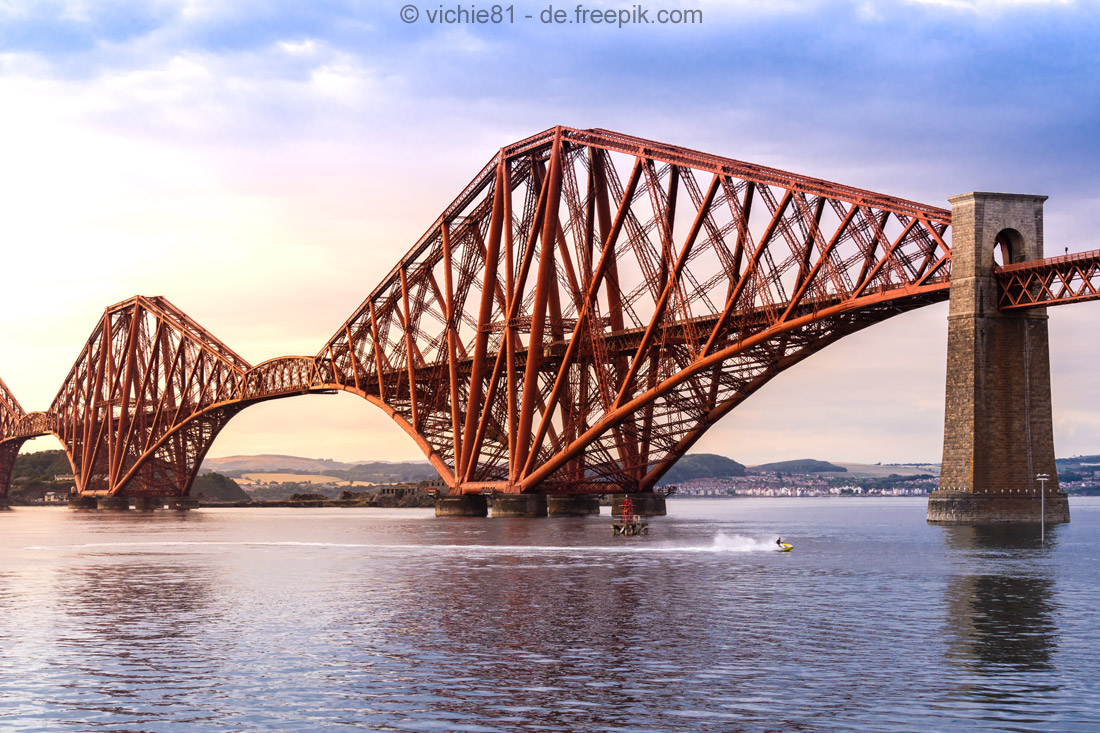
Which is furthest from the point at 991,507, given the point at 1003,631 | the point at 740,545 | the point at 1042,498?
the point at 1003,631

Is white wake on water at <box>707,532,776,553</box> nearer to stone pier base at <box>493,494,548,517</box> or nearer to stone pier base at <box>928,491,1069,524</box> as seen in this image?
stone pier base at <box>928,491,1069,524</box>

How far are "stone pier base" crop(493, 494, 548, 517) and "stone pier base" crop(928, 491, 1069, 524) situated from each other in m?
39.4

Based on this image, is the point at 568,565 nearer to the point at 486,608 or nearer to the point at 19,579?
the point at 486,608

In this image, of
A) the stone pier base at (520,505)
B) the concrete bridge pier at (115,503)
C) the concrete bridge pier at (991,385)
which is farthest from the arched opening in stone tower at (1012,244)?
the concrete bridge pier at (115,503)

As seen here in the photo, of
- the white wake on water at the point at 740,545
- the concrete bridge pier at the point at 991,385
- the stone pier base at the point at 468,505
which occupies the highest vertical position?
the concrete bridge pier at the point at 991,385

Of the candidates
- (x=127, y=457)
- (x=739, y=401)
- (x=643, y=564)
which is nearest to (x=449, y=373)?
(x=739, y=401)

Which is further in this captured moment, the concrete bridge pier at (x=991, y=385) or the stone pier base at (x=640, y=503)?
the stone pier base at (x=640, y=503)

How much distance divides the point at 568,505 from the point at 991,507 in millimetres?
49048

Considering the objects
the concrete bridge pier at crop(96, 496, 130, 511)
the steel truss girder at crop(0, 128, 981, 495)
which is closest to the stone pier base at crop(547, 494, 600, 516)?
the steel truss girder at crop(0, 128, 981, 495)

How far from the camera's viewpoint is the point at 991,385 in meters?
65.9

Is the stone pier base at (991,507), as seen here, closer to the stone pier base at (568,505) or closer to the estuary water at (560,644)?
the estuary water at (560,644)

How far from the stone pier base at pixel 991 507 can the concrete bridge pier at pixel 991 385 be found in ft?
0.17

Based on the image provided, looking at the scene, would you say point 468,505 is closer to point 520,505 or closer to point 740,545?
point 520,505

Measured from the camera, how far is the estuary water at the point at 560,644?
21.7 m
